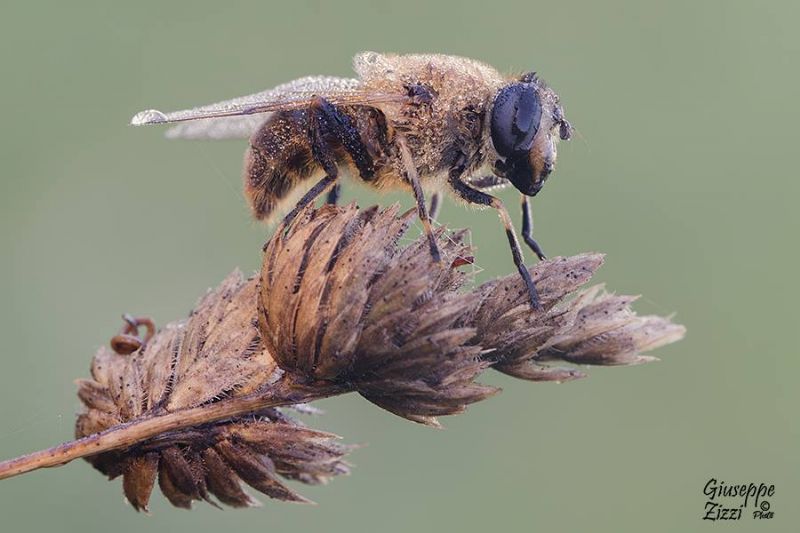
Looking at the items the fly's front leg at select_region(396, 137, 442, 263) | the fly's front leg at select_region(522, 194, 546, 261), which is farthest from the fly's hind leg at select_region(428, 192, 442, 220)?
the fly's front leg at select_region(396, 137, 442, 263)

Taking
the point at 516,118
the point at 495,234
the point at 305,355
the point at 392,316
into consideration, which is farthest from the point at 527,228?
the point at 495,234

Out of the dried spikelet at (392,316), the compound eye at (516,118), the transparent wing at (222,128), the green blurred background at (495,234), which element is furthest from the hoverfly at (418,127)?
the green blurred background at (495,234)

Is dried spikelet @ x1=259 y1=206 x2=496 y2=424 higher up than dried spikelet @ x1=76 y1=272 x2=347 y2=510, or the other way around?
dried spikelet @ x1=259 y1=206 x2=496 y2=424

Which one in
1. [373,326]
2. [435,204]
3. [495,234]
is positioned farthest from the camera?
[495,234]

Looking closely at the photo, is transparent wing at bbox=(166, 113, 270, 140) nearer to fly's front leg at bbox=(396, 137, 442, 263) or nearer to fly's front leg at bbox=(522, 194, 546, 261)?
fly's front leg at bbox=(396, 137, 442, 263)

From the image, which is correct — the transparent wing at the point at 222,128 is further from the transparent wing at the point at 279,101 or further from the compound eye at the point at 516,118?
the compound eye at the point at 516,118

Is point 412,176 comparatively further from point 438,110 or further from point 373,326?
point 373,326

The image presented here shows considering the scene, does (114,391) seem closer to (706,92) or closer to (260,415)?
(260,415)
